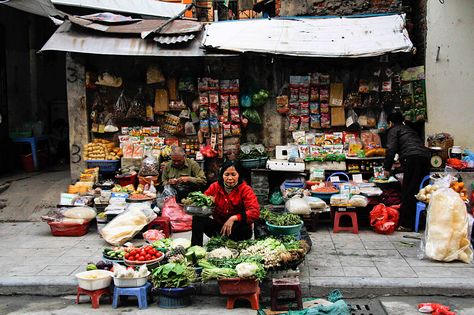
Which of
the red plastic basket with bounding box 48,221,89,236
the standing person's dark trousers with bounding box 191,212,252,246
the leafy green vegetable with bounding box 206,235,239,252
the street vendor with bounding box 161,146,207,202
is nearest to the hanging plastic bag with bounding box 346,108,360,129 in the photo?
the street vendor with bounding box 161,146,207,202

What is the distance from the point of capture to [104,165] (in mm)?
11109

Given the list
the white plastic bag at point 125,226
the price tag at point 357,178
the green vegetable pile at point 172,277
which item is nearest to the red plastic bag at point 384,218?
the price tag at point 357,178

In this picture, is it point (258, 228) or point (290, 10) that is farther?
point (290, 10)

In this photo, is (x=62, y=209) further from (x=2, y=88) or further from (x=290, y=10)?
(x=290, y=10)

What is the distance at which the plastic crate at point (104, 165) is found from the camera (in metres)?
11.1

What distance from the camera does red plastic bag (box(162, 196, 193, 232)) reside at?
31.7 ft

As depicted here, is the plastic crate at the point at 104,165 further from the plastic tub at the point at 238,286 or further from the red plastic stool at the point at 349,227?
the plastic tub at the point at 238,286

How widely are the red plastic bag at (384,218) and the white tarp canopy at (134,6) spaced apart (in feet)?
26.7

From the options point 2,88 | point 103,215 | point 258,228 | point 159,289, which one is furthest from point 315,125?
point 2,88

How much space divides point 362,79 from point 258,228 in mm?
4478

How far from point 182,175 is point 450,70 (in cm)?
554

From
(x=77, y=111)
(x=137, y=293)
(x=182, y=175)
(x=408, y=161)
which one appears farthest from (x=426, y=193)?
(x=77, y=111)

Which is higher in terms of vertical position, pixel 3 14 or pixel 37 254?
pixel 3 14

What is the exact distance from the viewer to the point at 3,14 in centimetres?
1341
